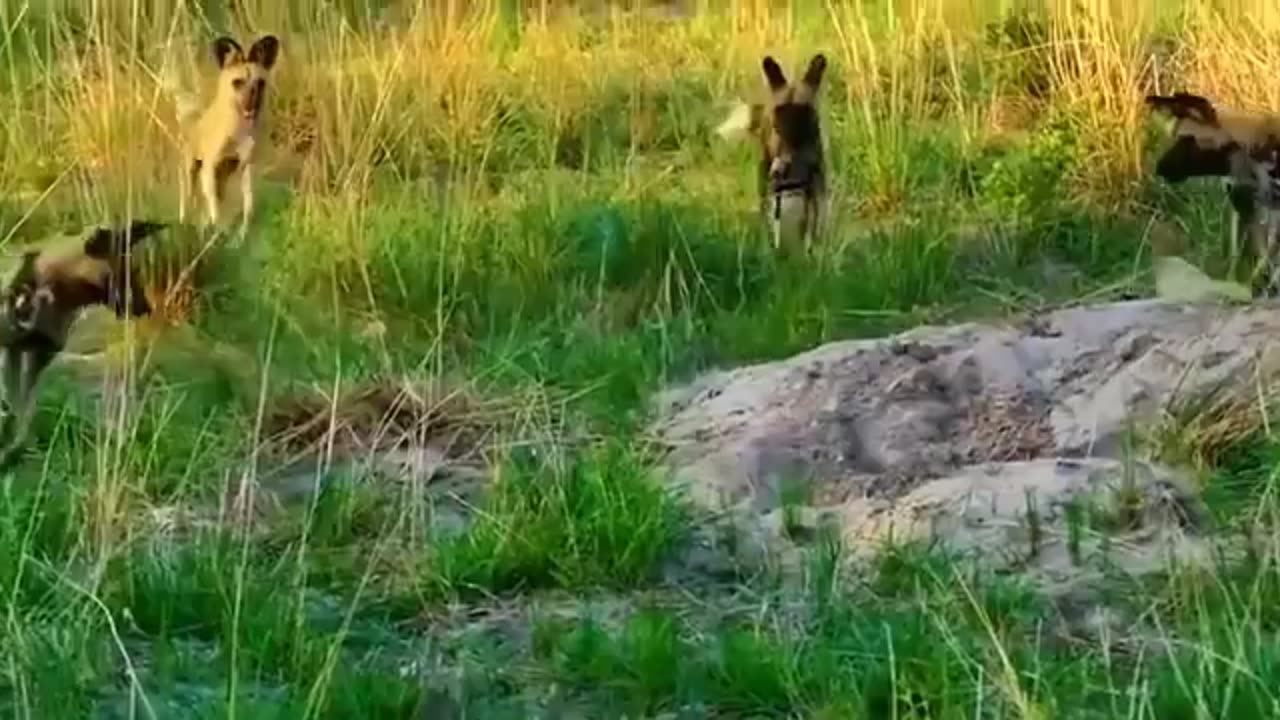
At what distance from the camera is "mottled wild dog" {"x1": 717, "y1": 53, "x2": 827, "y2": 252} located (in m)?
6.96

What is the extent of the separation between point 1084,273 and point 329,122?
8.57ft

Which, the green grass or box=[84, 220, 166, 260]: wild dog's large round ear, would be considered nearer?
the green grass

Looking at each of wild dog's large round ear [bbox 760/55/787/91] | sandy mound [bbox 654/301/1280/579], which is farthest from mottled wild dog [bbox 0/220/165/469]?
wild dog's large round ear [bbox 760/55/787/91]

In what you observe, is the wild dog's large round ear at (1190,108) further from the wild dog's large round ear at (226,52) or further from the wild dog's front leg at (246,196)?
the wild dog's large round ear at (226,52)

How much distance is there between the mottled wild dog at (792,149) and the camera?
696cm

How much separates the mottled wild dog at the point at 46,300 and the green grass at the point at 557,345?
0.13 metres

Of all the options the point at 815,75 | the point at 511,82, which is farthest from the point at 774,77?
the point at 511,82

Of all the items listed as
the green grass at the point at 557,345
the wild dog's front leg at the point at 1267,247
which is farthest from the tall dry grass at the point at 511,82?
the wild dog's front leg at the point at 1267,247

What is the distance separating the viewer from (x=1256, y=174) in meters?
6.37

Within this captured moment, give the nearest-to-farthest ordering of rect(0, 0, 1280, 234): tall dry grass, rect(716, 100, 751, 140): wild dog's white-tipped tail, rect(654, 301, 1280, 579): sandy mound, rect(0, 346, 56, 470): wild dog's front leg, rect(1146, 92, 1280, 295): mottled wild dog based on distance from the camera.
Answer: rect(654, 301, 1280, 579): sandy mound < rect(0, 346, 56, 470): wild dog's front leg < rect(1146, 92, 1280, 295): mottled wild dog < rect(0, 0, 1280, 234): tall dry grass < rect(716, 100, 751, 140): wild dog's white-tipped tail

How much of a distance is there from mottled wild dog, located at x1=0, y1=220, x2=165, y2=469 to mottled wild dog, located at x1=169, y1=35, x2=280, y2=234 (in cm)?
253

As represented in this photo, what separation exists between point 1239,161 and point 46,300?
3388 mm

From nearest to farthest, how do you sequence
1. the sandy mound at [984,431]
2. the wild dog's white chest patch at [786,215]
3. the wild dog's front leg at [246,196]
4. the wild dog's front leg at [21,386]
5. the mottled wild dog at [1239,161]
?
the sandy mound at [984,431] → the wild dog's front leg at [21,386] → the mottled wild dog at [1239,161] → the wild dog's white chest patch at [786,215] → the wild dog's front leg at [246,196]

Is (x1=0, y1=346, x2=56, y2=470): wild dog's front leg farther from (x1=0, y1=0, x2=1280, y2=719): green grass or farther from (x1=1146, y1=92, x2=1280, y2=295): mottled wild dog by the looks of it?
(x1=1146, y1=92, x2=1280, y2=295): mottled wild dog
